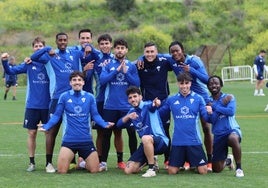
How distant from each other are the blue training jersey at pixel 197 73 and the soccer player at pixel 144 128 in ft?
2.43

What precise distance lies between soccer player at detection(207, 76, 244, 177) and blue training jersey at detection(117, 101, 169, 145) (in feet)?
2.32

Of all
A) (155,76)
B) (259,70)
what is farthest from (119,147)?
(259,70)

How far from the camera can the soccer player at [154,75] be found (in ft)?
33.1

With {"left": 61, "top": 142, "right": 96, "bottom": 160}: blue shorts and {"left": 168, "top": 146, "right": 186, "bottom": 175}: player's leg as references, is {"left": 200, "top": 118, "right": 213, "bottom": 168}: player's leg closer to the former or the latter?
{"left": 168, "top": 146, "right": 186, "bottom": 175}: player's leg

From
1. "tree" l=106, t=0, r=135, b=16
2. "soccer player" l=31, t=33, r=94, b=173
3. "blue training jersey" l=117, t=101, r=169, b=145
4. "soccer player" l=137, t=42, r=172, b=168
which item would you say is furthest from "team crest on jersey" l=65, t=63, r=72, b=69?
"tree" l=106, t=0, r=135, b=16

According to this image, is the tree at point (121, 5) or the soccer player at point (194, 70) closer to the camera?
the soccer player at point (194, 70)

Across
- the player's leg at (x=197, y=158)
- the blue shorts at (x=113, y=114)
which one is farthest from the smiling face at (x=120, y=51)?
the player's leg at (x=197, y=158)

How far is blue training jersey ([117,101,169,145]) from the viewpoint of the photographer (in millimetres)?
9641

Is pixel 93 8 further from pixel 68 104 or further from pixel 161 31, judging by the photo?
pixel 68 104

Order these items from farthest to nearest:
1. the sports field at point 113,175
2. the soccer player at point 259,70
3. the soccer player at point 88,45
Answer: the soccer player at point 259,70 < the soccer player at point 88,45 < the sports field at point 113,175

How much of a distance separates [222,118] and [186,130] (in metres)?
0.51

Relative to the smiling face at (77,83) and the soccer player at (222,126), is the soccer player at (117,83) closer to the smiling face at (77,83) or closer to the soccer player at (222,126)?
the smiling face at (77,83)

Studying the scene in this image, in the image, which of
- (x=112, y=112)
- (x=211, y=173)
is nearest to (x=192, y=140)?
(x=211, y=173)

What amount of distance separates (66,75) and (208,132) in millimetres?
2202
